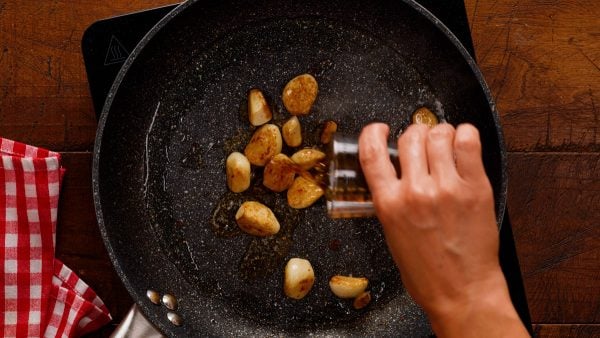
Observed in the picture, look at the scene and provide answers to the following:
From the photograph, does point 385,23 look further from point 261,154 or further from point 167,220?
point 167,220

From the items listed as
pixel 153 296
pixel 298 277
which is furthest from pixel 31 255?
pixel 298 277

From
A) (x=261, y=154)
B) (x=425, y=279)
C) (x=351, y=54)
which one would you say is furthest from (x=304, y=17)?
Result: (x=425, y=279)

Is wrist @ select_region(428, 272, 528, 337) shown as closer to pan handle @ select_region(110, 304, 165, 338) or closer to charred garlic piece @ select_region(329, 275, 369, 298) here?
charred garlic piece @ select_region(329, 275, 369, 298)

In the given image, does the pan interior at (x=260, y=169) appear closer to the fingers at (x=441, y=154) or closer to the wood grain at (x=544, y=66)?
the wood grain at (x=544, y=66)

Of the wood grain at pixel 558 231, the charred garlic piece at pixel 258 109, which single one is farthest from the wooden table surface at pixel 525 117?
the charred garlic piece at pixel 258 109

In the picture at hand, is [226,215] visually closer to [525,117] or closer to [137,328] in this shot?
[137,328]
